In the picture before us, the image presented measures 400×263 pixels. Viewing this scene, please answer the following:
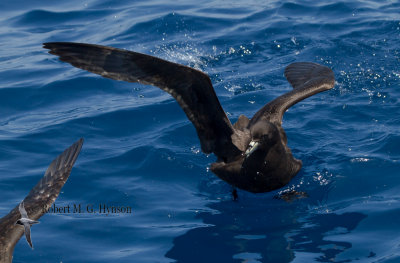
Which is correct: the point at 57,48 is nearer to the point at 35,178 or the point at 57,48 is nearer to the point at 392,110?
the point at 35,178

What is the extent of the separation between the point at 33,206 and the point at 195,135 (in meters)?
3.43

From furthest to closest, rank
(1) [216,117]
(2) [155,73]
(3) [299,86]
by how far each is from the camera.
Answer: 1. (3) [299,86]
2. (1) [216,117]
3. (2) [155,73]

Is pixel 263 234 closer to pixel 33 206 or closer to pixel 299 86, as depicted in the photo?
pixel 33 206

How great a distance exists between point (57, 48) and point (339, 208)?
3786mm

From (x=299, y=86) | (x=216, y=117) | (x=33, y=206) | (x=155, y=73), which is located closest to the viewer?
(x=33, y=206)

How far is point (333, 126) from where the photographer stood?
966 centimetres

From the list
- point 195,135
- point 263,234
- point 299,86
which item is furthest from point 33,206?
point 299,86

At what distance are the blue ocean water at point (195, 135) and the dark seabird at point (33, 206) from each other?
54 centimetres

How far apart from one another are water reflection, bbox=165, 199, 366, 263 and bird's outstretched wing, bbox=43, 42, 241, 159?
1.12 meters

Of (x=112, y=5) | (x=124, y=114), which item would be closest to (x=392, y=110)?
(x=124, y=114)

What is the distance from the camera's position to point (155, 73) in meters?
7.03

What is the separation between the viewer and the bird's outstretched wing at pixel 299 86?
868cm

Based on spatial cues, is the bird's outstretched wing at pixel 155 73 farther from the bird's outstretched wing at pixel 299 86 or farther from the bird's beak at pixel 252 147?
the bird's outstretched wing at pixel 299 86

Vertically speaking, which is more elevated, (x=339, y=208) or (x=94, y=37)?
(x=94, y=37)
